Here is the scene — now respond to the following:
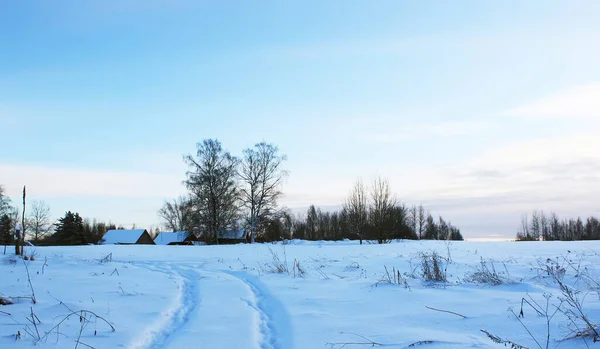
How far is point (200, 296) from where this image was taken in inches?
250

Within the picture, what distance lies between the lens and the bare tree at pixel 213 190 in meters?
36.4

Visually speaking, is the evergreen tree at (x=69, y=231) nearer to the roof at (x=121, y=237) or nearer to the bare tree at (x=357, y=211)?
the roof at (x=121, y=237)

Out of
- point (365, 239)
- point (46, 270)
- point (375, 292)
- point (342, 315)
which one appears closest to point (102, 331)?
point (342, 315)

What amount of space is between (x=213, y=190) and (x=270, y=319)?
1276 inches

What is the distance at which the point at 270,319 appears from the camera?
16.2 feet

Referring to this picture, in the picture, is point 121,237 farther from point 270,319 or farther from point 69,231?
point 270,319

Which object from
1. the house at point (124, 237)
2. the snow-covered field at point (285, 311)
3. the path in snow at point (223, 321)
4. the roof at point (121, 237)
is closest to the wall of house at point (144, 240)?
the house at point (124, 237)

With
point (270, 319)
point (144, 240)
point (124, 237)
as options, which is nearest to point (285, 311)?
point (270, 319)

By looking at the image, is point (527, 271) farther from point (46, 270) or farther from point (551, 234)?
point (551, 234)

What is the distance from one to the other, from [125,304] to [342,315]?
292 centimetres

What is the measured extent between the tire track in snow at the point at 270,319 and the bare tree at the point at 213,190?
29650 mm

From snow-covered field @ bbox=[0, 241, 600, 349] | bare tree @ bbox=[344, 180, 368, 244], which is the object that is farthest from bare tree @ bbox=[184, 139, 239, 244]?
snow-covered field @ bbox=[0, 241, 600, 349]

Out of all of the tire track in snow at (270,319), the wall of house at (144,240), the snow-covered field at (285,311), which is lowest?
the wall of house at (144,240)

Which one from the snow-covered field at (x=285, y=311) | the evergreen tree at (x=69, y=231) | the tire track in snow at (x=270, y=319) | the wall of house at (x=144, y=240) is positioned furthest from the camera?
the wall of house at (x=144, y=240)
